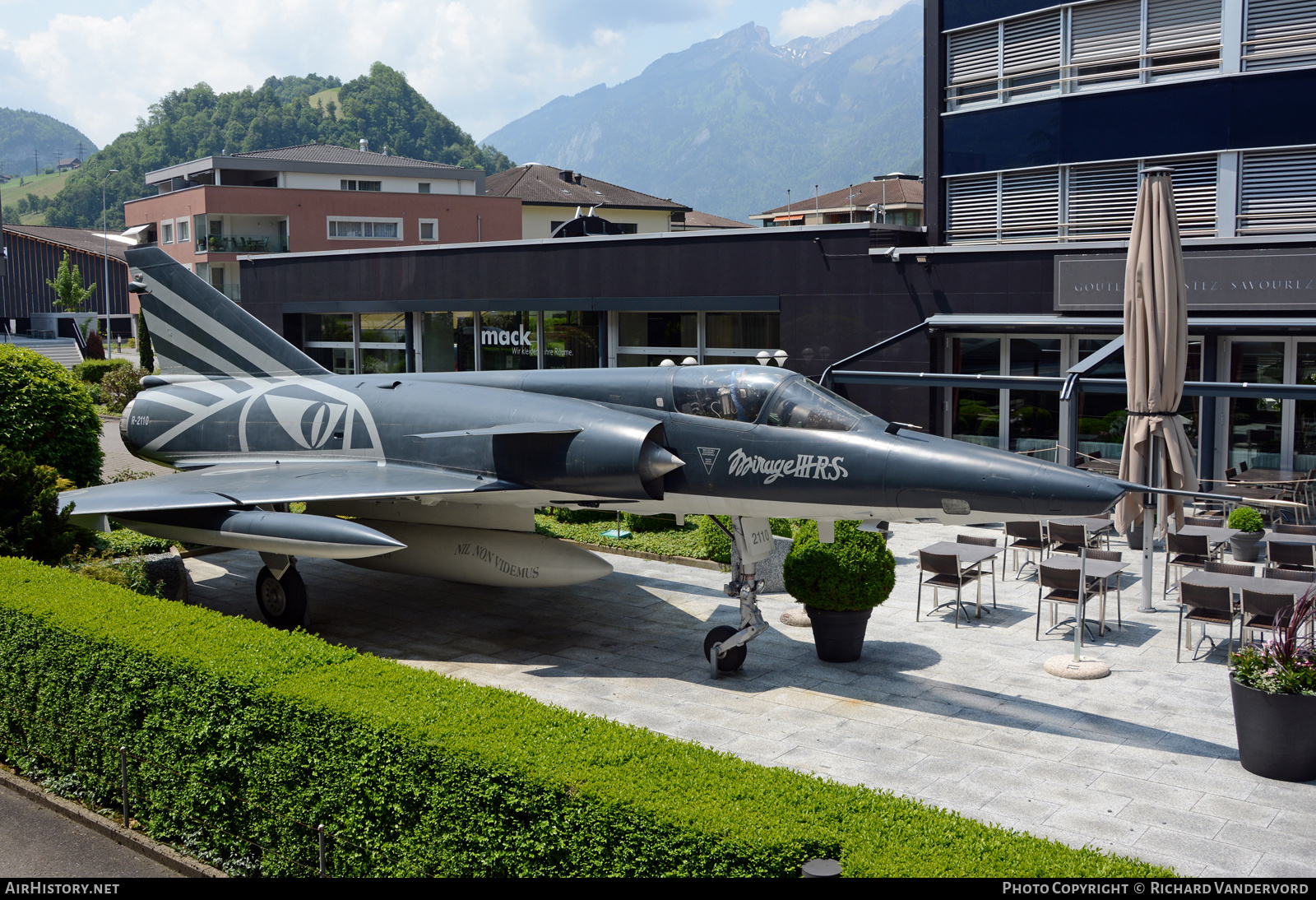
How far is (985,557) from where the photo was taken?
46.0ft

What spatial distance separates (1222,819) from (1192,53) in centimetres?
1686

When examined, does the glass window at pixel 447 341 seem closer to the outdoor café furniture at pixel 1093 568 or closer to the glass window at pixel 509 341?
the glass window at pixel 509 341

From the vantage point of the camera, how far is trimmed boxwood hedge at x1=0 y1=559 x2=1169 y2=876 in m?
5.67

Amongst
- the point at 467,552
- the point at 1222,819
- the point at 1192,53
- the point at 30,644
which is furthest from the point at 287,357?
the point at 1192,53

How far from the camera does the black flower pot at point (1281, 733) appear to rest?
872 centimetres

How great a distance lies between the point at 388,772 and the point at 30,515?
27.2 ft

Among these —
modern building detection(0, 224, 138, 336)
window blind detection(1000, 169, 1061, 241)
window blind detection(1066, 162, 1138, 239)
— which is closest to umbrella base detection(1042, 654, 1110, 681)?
window blind detection(1066, 162, 1138, 239)

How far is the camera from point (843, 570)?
11727 millimetres

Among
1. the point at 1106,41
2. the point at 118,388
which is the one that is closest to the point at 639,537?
the point at 1106,41

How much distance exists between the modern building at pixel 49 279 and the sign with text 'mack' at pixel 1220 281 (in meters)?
81.6

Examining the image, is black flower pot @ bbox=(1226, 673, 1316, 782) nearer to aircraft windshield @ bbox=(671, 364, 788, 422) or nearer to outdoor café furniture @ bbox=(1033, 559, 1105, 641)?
outdoor café furniture @ bbox=(1033, 559, 1105, 641)

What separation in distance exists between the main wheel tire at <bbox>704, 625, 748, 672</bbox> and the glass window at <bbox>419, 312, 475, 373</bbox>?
2064 centimetres

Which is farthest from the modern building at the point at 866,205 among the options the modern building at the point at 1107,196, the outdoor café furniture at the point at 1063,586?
the outdoor café furniture at the point at 1063,586
